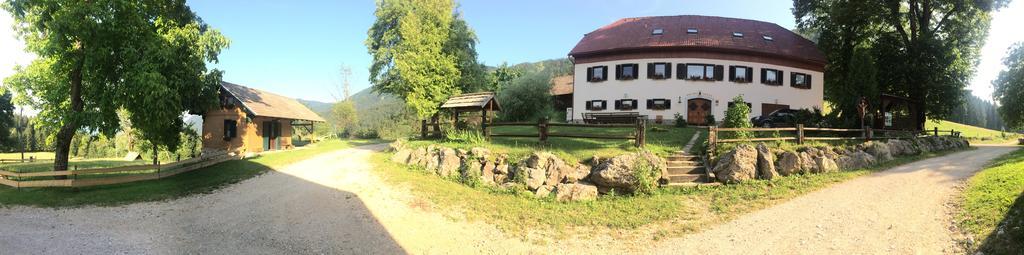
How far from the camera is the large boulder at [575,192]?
12.7 m

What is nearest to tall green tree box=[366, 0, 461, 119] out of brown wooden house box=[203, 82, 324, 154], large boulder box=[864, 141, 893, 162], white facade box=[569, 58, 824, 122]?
brown wooden house box=[203, 82, 324, 154]

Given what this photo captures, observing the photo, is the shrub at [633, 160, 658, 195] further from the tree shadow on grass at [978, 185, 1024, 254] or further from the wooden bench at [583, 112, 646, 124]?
the wooden bench at [583, 112, 646, 124]

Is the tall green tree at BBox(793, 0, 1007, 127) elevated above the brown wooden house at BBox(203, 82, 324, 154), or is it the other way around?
the tall green tree at BBox(793, 0, 1007, 127)

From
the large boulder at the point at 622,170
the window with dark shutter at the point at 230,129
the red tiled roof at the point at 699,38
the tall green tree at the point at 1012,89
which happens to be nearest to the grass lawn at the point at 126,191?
the window with dark shutter at the point at 230,129

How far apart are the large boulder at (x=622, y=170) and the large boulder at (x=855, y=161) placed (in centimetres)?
620

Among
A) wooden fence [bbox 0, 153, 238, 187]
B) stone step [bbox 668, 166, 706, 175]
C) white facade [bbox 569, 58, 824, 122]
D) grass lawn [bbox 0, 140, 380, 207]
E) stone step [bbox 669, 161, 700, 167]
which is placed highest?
white facade [bbox 569, 58, 824, 122]

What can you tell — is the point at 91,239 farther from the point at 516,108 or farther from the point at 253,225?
the point at 516,108

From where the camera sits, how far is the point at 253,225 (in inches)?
380

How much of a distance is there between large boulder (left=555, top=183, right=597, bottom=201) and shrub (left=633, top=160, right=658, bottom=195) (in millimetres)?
1272

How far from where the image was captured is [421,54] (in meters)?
26.7

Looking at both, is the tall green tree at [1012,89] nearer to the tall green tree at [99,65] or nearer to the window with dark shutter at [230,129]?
the tall green tree at [99,65]

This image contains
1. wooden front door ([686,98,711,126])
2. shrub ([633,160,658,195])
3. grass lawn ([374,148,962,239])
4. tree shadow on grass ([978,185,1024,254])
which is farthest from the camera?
wooden front door ([686,98,711,126])

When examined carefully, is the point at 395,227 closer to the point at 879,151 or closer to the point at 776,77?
the point at 879,151

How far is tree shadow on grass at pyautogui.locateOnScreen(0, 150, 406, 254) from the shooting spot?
8266 millimetres
